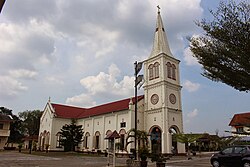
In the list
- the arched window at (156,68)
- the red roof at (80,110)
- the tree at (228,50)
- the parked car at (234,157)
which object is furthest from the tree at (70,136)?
the tree at (228,50)

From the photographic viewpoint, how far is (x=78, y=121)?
48875mm

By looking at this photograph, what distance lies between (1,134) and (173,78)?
33388 mm

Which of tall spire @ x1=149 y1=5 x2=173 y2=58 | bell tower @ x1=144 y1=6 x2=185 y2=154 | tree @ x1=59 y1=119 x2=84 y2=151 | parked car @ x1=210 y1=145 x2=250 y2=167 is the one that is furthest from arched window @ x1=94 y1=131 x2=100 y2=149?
parked car @ x1=210 y1=145 x2=250 y2=167

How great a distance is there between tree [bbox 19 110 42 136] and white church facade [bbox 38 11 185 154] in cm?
3026

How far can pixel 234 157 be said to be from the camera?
15.2 metres

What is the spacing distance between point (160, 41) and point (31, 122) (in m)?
52.4

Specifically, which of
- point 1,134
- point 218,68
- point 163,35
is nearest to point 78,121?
point 1,134

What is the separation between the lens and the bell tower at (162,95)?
3452 cm

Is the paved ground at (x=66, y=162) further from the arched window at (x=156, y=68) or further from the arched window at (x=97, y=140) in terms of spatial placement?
the arched window at (x=97, y=140)

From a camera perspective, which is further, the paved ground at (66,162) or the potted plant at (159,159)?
the paved ground at (66,162)

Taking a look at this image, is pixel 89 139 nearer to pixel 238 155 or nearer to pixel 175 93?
pixel 175 93

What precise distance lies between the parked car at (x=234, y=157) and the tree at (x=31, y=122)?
6506 cm

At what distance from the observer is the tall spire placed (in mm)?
39253

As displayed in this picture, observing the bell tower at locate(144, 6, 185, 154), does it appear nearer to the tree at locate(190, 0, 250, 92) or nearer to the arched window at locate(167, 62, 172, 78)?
the arched window at locate(167, 62, 172, 78)
